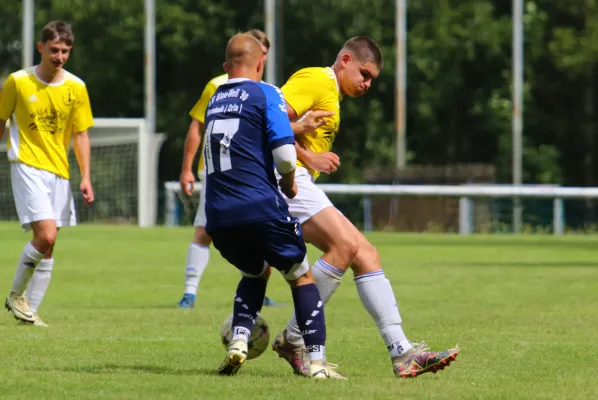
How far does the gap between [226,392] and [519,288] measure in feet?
29.9

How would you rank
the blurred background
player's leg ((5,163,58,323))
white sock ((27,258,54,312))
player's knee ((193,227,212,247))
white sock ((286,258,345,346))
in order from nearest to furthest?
1. white sock ((286,258,345,346))
2. player's leg ((5,163,58,323))
3. white sock ((27,258,54,312))
4. player's knee ((193,227,212,247))
5. the blurred background

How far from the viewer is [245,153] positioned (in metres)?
7.97

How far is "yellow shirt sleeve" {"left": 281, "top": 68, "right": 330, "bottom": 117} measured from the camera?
841 cm

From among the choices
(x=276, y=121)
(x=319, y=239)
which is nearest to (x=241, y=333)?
(x=319, y=239)

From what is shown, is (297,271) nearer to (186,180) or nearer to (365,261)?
(365,261)

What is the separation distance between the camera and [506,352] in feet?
31.8

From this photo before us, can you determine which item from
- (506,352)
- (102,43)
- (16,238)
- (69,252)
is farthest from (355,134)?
(506,352)

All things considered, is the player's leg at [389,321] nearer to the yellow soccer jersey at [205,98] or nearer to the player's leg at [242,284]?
the player's leg at [242,284]

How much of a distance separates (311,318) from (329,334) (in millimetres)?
2765

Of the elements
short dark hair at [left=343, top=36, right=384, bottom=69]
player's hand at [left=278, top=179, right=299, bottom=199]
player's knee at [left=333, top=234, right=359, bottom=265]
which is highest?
short dark hair at [left=343, top=36, right=384, bottom=69]

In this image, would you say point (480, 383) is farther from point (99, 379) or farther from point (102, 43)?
point (102, 43)

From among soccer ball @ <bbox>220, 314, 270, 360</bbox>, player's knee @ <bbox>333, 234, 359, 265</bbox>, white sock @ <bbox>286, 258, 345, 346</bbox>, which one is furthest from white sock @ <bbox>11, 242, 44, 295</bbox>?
player's knee @ <bbox>333, 234, 359, 265</bbox>

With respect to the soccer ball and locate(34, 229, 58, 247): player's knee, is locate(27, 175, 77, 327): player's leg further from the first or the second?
the soccer ball

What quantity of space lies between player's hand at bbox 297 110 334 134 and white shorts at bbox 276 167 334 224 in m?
0.37
